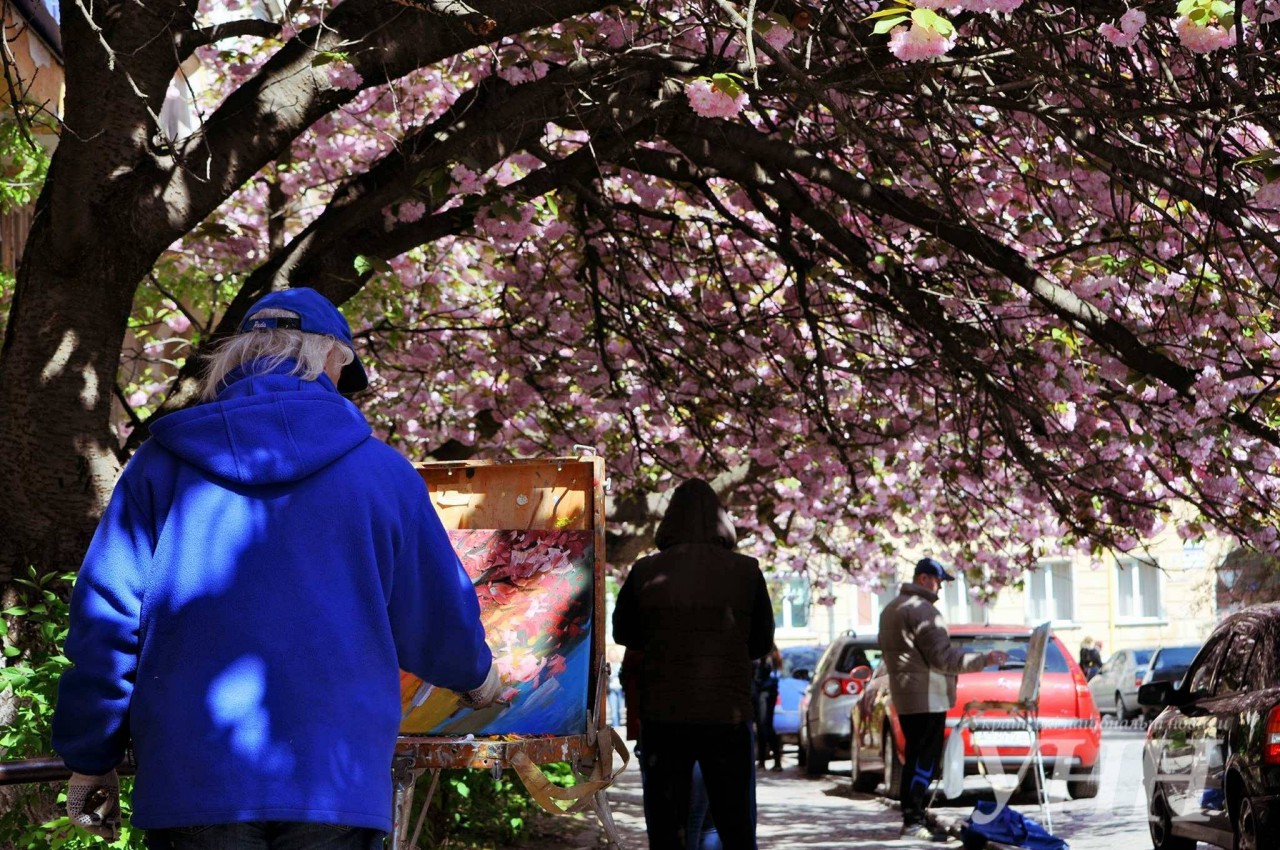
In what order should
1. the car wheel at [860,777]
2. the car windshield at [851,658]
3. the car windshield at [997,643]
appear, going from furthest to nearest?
the car windshield at [851,658] → the car wheel at [860,777] → the car windshield at [997,643]

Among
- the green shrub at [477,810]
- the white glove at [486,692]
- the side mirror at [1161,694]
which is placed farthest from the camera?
the green shrub at [477,810]

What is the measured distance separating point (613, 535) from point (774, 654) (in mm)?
7592

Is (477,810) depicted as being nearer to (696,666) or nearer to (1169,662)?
(696,666)

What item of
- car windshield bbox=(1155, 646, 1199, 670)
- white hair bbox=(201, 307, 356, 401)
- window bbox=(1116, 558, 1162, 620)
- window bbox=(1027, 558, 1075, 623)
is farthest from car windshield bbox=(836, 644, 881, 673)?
window bbox=(1027, 558, 1075, 623)

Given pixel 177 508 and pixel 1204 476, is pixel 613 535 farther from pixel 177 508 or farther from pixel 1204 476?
pixel 177 508

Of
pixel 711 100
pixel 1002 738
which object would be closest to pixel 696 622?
pixel 711 100

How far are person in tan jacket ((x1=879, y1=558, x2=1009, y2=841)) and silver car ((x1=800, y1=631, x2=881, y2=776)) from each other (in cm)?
769

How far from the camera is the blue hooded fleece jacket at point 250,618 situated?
298 centimetres

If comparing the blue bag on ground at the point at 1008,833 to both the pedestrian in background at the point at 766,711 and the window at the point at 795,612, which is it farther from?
the window at the point at 795,612

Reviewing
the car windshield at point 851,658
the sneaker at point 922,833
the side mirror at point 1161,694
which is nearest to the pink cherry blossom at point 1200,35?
the side mirror at point 1161,694

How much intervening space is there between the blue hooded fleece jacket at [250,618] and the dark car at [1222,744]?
563 cm

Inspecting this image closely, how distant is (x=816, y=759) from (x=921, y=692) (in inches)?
339

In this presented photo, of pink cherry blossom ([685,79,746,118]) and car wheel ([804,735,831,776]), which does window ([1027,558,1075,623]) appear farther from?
pink cherry blossom ([685,79,746,118])

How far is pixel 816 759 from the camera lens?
19.8 m
